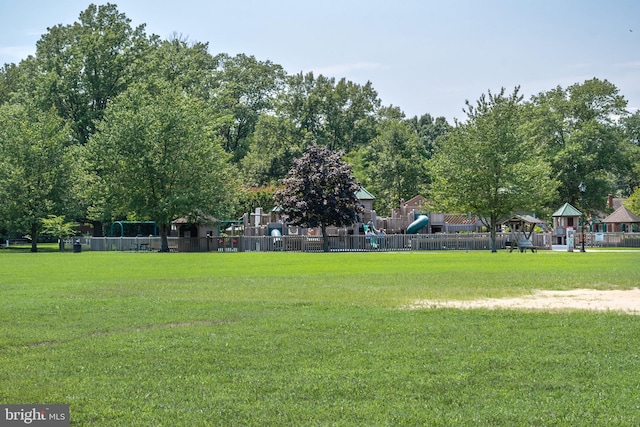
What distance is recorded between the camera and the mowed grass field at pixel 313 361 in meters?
7.41

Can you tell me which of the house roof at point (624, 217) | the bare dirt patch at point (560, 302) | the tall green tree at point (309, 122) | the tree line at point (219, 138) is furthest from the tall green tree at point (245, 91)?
the bare dirt patch at point (560, 302)

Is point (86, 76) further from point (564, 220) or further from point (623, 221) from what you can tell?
point (623, 221)

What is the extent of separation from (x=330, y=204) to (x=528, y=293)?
38020 mm

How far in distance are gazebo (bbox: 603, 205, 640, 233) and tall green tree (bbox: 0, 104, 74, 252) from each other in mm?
56518

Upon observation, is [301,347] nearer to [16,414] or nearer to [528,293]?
[16,414]

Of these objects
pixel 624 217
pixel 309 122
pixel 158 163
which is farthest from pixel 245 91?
pixel 624 217

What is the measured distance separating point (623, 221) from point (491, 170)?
32219 mm

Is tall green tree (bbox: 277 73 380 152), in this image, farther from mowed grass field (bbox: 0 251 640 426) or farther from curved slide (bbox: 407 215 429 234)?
mowed grass field (bbox: 0 251 640 426)

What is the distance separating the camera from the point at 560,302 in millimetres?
16297

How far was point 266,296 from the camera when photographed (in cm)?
1788

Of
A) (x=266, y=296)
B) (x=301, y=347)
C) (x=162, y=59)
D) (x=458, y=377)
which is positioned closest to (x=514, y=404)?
(x=458, y=377)

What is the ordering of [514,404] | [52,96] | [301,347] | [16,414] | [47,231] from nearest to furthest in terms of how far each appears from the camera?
[16,414] < [514,404] < [301,347] < [47,231] < [52,96]

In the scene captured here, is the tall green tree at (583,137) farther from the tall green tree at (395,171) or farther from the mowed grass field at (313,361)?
the mowed grass field at (313,361)

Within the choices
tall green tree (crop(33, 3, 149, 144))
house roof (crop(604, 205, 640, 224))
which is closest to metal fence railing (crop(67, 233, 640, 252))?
tall green tree (crop(33, 3, 149, 144))
